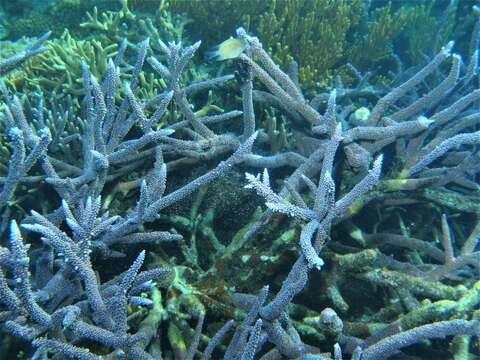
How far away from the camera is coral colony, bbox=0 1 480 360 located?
1.81m

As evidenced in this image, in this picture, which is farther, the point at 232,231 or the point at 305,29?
the point at 305,29

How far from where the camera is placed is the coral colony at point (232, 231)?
1.81 meters

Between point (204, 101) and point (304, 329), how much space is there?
2.55 meters

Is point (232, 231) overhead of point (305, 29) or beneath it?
beneath

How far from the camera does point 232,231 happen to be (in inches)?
117

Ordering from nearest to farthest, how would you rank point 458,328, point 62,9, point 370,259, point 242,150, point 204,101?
point 458,328
point 370,259
point 242,150
point 204,101
point 62,9

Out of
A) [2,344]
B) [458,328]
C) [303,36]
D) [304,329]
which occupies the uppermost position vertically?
[303,36]

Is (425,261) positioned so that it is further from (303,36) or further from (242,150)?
(303,36)

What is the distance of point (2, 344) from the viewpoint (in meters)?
2.00

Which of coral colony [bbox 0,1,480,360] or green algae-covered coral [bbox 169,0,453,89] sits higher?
green algae-covered coral [bbox 169,0,453,89]

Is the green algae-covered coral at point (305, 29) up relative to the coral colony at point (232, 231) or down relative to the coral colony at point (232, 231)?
up

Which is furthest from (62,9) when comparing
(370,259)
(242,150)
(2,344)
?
(370,259)

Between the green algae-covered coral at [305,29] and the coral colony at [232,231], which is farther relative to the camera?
the green algae-covered coral at [305,29]

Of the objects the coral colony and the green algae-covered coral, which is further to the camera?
the green algae-covered coral
